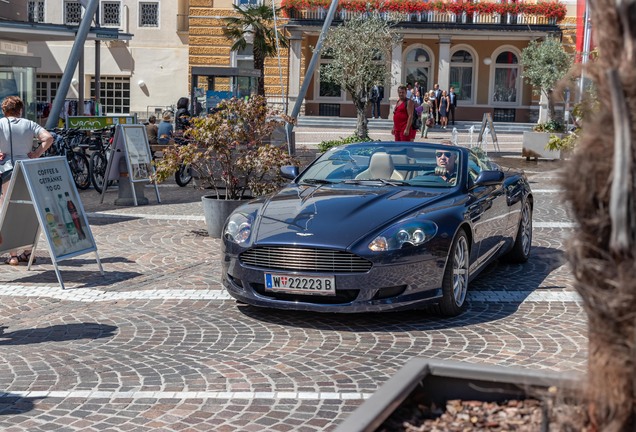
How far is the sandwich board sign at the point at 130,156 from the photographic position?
14914 millimetres

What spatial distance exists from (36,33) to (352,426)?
23874mm

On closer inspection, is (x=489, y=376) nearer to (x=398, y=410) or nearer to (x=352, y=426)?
(x=398, y=410)

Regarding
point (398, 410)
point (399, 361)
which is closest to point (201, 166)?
point (399, 361)

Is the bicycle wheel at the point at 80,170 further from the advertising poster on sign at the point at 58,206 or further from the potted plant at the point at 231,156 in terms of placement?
the advertising poster on sign at the point at 58,206

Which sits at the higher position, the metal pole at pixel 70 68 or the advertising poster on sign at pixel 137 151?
the metal pole at pixel 70 68

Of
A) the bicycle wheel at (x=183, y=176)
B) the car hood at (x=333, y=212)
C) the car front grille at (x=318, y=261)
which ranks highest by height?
the car hood at (x=333, y=212)

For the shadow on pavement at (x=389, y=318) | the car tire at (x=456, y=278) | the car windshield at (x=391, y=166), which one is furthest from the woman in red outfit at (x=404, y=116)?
the car tire at (x=456, y=278)

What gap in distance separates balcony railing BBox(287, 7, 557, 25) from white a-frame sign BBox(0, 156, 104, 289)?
3654cm

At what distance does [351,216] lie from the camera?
734 cm

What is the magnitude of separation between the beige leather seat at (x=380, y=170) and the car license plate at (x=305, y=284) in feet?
6.22

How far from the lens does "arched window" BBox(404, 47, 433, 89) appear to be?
155ft

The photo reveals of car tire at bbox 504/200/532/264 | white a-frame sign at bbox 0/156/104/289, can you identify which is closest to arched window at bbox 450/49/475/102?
car tire at bbox 504/200/532/264

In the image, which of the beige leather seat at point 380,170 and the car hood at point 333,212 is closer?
the car hood at point 333,212

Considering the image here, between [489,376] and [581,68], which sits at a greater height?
[581,68]
